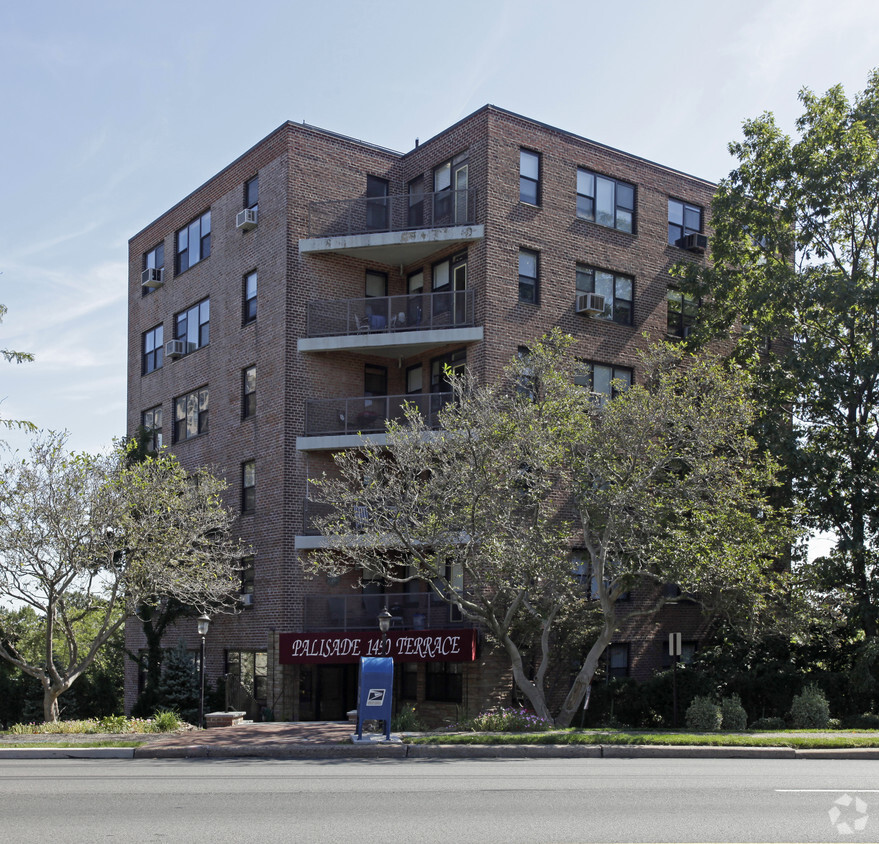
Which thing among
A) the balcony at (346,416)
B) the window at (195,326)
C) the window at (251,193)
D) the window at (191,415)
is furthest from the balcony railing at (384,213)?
the window at (191,415)

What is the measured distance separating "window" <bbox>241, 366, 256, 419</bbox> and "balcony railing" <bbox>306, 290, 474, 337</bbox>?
3.02 m

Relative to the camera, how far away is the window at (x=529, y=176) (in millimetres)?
30250

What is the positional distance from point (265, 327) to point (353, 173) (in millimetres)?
5497

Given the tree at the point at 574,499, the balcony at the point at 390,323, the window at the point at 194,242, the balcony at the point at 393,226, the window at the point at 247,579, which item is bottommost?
the window at the point at 247,579

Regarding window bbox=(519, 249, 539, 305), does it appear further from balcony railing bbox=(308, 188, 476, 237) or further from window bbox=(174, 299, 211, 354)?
window bbox=(174, 299, 211, 354)

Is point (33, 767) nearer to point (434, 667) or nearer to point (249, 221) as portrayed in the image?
point (434, 667)

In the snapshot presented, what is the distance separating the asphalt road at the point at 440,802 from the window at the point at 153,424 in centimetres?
2186

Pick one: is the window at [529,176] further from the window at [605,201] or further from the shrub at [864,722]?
the shrub at [864,722]

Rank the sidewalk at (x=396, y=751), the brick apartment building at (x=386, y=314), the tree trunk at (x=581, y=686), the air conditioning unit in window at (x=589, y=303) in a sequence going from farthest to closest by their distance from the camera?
1. the air conditioning unit in window at (x=589, y=303)
2. the brick apartment building at (x=386, y=314)
3. the tree trunk at (x=581, y=686)
4. the sidewalk at (x=396, y=751)

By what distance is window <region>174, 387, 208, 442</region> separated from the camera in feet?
116

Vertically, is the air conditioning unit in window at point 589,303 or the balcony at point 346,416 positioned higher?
the air conditioning unit in window at point 589,303

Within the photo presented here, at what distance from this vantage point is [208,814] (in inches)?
424

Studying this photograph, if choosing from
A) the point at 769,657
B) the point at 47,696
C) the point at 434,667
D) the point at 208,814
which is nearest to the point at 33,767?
the point at 208,814

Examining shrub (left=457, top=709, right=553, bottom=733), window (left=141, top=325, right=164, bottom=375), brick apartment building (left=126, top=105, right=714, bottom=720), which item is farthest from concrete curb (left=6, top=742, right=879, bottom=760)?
window (left=141, top=325, right=164, bottom=375)
